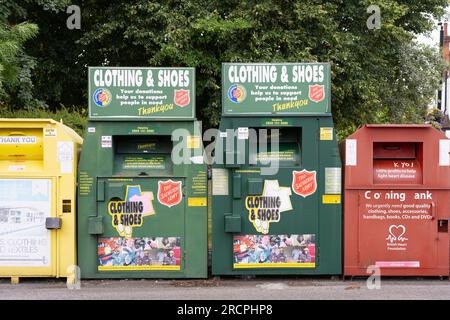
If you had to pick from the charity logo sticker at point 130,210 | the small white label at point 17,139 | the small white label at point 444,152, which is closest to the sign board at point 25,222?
the small white label at point 17,139

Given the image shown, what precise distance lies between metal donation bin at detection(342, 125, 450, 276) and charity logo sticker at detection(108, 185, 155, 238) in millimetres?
2040

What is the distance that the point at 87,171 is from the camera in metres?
6.35

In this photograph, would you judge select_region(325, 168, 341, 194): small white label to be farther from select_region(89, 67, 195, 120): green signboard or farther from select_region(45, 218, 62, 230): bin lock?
select_region(45, 218, 62, 230): bin lock

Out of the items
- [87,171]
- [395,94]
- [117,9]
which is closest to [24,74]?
[117,9]

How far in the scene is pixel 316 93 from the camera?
A: 21.0ft

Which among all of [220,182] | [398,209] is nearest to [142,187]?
[220,182]

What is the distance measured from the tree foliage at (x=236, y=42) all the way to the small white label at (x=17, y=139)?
801 cm

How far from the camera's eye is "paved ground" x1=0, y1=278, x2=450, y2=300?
19.1ft

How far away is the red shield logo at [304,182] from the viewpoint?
6395 millimetres

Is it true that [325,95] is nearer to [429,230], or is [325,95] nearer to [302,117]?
[302,117]

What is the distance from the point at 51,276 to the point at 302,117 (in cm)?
300

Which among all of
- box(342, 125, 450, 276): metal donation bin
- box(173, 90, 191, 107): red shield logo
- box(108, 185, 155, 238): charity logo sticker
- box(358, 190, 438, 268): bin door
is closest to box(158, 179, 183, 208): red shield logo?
box(108, 185, 155, 238): charity logo sticker

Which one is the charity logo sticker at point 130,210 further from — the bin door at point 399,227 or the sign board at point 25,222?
the bin door at point 399,227

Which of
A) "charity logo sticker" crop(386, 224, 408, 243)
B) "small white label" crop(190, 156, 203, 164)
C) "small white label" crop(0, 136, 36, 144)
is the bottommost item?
"charity logo sticker" crop(386, 224, 408, 243)
